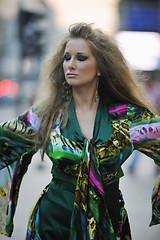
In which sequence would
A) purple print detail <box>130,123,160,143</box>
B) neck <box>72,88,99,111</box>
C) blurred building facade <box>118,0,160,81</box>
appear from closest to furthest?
purple print detail <box>130,123,160,143</box> → neck <box>72,88,99,111</box> → blurred building facade <box>118,0,160,81</box>

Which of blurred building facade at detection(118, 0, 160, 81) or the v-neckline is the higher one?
blurred building facade at detection(118, 0, 160, 81)

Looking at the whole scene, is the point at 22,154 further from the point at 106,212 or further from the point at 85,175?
the point at 106,212

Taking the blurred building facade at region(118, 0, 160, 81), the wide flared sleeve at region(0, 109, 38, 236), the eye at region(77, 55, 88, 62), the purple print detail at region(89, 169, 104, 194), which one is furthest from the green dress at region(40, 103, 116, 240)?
the blurred building facade at region(118, 0, 160, 81)

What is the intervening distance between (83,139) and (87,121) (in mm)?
167

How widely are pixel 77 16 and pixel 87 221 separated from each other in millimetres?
13490

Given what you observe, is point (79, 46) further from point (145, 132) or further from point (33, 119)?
point (145, 132)

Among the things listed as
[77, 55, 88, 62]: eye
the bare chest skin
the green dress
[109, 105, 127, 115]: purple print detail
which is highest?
[77, 55, 88, 62]: eye

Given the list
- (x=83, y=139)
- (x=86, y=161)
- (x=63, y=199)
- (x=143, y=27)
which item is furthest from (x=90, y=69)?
(x=143, y=27)

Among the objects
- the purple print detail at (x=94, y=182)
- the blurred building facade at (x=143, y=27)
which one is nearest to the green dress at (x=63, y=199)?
the purple print detail at (x=94, y=182)

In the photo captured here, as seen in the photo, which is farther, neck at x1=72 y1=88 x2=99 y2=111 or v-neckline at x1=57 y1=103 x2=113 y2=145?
neck at x1=72 y1=88 x2=99 y2=111

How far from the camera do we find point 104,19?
1418 cm

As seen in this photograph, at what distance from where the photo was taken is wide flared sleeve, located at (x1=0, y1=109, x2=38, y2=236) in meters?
2.32

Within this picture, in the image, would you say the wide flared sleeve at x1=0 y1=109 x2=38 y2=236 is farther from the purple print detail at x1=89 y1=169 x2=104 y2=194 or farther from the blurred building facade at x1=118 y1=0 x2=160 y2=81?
the blurred building facade at x1=118 y1=0 x2=160 y2=81

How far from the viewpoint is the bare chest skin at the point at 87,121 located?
2.26 meters
